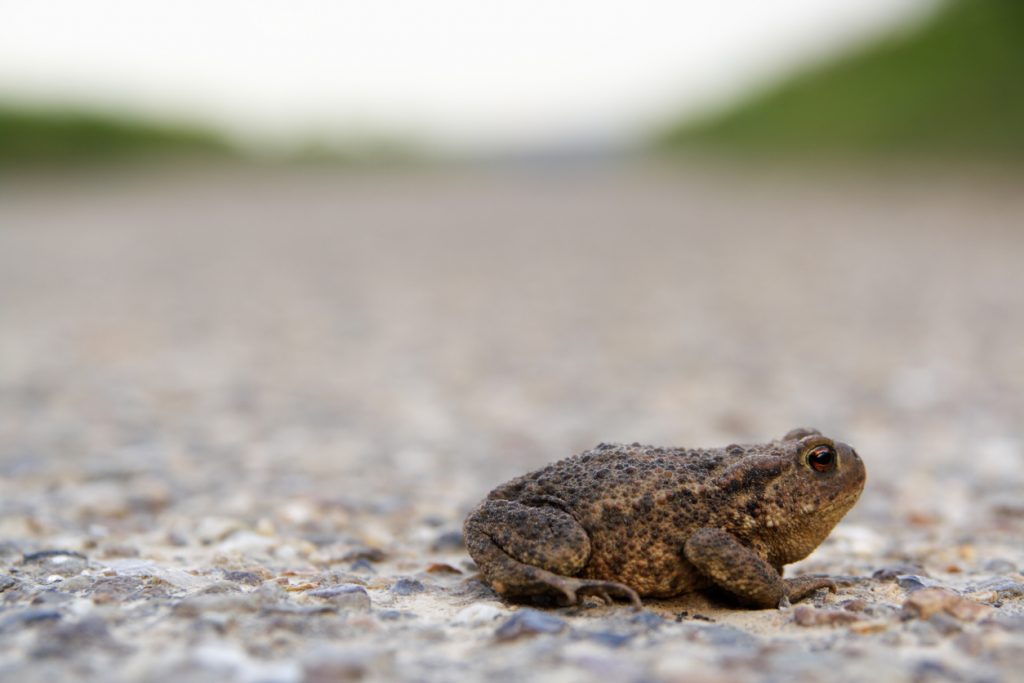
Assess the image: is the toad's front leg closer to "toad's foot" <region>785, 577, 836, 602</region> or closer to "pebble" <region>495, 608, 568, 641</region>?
"toad's foot" <region>785, 577, 836, 602</region>

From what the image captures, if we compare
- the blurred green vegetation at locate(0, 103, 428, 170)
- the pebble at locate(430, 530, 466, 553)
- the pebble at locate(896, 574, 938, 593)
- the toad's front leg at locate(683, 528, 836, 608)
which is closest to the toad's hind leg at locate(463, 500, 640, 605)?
the toad's front leg at locate(683, 528, 836, 608)

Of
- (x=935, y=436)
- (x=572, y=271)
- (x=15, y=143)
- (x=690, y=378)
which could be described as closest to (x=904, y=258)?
(x=572, y=271)

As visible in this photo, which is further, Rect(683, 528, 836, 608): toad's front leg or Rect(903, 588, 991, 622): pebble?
Rect(683, 528, 836, 608): toad's front leg

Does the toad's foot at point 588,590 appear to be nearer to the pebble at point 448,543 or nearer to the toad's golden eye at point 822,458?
the toad's golden eye at point 822,458

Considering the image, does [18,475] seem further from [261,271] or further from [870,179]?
[870,179]

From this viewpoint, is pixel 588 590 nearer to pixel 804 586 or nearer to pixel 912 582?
pixel 804 586

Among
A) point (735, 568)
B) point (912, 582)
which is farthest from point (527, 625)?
point (912, 582)

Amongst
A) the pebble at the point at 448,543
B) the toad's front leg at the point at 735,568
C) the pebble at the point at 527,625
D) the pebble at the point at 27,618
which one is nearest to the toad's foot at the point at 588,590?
the pebble at the point at 527,625

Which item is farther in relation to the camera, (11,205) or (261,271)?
(11,205)
